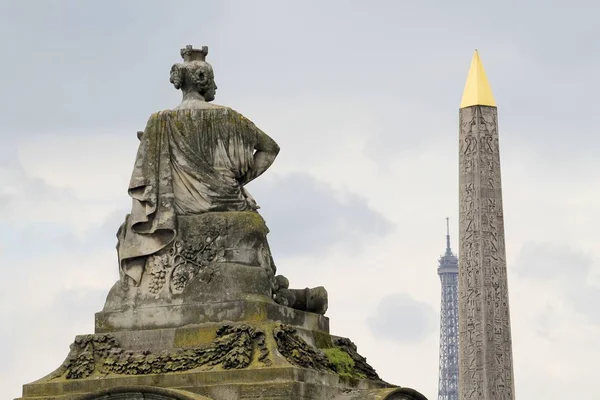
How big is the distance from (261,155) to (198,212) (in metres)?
1.20

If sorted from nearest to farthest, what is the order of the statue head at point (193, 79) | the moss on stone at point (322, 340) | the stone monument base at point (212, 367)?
the stone monument base at point (212, 367) → the moss on stone at point (322, 340) → the statue head at point (193, 79)

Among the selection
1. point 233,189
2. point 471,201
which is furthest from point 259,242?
point 471,201

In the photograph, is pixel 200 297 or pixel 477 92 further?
pixel 477 92

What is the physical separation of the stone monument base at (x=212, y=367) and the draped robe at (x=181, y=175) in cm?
99

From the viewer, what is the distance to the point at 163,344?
26.6 meters

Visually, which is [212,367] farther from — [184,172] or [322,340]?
[184,172]

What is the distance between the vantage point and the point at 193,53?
1109 inches

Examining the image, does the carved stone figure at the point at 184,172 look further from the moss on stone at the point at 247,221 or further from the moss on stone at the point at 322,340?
the moss on stone at the point at 322,340

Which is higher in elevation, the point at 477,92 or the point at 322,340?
the point at 477,92

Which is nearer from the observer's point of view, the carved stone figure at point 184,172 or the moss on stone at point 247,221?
the moss on stone at point 247,221

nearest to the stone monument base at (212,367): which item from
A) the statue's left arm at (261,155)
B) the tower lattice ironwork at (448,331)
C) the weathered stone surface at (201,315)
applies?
the weathered stone surface at (201,315)

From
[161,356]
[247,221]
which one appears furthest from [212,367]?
[247,221]

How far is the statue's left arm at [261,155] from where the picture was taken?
90.9 feet

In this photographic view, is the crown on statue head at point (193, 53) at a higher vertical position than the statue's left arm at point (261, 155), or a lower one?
higher
